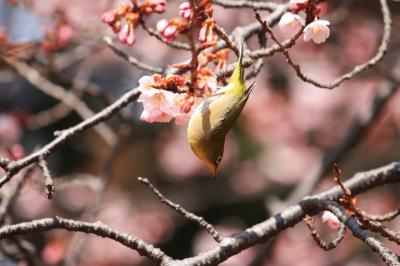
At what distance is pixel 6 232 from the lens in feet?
5.17

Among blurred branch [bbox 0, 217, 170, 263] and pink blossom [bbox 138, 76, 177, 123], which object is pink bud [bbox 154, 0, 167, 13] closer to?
pink blossom [bbox 138, 76, 177, 123]

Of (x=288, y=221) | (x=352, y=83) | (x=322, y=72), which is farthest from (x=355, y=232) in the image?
(x=352, y=83)

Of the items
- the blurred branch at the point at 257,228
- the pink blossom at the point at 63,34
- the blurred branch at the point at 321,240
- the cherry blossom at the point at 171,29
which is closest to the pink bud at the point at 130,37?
the cherry blossom at the point at 171,29

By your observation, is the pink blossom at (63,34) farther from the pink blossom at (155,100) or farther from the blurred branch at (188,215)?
the blurred branch at (188,215)

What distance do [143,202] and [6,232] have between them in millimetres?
4681

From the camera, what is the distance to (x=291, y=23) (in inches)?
68.8

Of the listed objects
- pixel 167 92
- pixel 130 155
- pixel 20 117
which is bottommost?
pixel 167 92

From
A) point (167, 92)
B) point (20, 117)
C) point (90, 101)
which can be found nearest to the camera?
point (167, 92)

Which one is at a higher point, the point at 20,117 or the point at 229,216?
the point at 229,216

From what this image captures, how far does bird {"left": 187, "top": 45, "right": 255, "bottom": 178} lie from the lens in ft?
5.42

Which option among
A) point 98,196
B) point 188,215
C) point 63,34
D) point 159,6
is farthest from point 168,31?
point 63,34

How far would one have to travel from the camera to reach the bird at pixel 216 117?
1.65 meters

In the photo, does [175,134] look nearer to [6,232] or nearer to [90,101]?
[90,101]

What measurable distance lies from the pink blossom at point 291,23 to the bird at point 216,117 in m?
0.15
